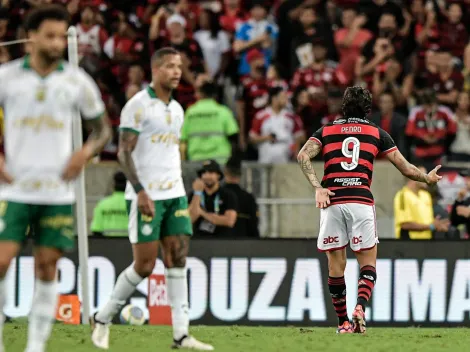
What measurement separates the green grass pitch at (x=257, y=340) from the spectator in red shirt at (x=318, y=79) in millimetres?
7009

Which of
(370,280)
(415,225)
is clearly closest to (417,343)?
(370,280)

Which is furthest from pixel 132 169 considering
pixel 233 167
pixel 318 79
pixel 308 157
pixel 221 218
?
pixel 318 79

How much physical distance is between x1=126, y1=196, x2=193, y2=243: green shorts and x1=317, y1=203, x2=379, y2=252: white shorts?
2.20 metres

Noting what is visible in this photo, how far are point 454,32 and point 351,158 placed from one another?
31.6 feet

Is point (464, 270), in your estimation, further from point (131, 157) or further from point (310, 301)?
point (131, 157)

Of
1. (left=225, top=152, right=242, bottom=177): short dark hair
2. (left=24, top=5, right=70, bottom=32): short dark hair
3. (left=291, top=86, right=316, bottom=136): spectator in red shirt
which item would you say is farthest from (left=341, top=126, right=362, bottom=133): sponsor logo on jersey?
(left=291, top=86, right=316, bottom=136): spectator in red shirt

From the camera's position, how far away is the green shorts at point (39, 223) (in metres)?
7.68

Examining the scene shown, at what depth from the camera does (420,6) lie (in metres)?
20.7

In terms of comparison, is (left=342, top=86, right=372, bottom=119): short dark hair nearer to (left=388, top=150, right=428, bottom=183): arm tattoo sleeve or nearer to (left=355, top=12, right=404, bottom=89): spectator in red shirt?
(left=388, top=150, right=428, bottom=183): arm tattoo sleeve

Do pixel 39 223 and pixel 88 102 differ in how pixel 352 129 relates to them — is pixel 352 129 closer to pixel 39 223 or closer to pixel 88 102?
pixel 88 102

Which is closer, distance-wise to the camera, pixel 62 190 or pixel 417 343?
pixel 62 190

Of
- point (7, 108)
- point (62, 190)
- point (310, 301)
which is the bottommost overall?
point (310, 301)

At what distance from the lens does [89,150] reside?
305 inches

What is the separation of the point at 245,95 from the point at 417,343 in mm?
9072
